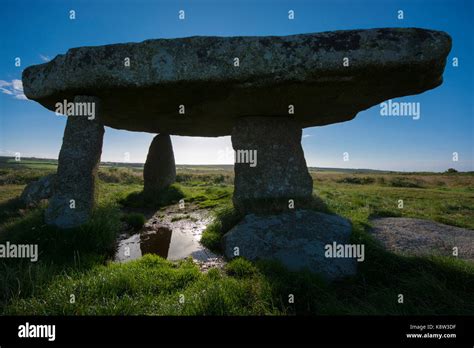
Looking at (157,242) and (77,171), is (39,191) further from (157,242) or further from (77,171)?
(157,242)

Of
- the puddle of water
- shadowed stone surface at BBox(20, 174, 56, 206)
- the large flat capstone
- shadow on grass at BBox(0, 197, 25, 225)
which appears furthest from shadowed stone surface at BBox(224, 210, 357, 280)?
shadowed stone surface at BBox(20, 174, 56, 206)

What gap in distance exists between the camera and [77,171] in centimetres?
599

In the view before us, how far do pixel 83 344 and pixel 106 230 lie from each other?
3.15 meters

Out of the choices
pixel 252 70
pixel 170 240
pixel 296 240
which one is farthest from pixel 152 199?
pixel 252 70

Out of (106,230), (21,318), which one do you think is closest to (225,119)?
(106,230)

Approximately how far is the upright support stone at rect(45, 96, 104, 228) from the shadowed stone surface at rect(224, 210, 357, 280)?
3111 millimetres

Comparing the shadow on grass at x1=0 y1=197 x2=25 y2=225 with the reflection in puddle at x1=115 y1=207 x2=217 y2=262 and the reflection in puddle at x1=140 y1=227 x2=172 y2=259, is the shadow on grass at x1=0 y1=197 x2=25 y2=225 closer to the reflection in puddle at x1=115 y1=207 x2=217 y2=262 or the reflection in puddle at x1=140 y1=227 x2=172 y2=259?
the reflection in puddle at x1=115 y1=207 x2=217 y2=262

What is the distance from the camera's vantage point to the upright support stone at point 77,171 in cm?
577

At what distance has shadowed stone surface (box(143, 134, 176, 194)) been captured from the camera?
11.7 m

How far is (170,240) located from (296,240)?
9.41 feet

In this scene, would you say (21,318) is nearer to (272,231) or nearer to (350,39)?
(272,231)

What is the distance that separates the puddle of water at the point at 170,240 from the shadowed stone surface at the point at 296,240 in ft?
2.22

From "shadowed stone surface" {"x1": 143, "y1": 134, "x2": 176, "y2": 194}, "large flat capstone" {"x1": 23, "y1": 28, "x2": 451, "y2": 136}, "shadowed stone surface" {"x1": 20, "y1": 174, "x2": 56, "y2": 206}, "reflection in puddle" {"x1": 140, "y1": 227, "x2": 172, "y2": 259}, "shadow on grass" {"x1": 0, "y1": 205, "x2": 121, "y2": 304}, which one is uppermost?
"large flat capstone" {"x1": 23, "y1": 28, "x2": 451, "y2": 136}

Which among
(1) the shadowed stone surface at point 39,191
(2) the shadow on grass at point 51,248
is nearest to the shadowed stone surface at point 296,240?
(2) the shadow on grass at point 51,248
